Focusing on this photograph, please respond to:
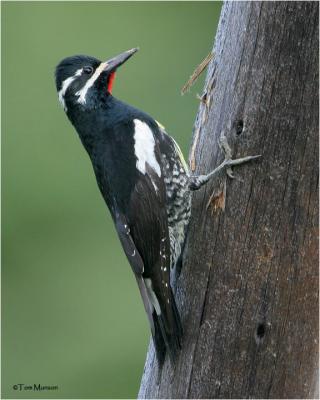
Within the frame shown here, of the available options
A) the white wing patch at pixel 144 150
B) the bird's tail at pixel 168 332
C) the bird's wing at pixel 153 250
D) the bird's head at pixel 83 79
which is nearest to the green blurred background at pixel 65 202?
the bird's head at pixel 83 79

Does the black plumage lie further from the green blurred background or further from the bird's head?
the green blurred background

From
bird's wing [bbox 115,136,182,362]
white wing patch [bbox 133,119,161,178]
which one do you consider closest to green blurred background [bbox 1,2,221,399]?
white wing patch [bbox 133,119,161,178]

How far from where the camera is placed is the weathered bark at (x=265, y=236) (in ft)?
12.5

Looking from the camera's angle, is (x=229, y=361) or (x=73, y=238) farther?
(x=73, y=238)

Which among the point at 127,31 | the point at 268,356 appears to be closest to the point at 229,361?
the point at 268,356

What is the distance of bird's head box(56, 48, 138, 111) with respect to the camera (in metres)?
4.90

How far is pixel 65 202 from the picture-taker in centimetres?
804

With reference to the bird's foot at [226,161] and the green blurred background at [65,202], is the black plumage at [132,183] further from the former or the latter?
the green blurred background at [65,202]

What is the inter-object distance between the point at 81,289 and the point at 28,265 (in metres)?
0.56

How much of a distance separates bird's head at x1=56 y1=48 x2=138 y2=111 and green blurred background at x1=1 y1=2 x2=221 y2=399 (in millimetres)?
2849

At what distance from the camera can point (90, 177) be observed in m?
8.08

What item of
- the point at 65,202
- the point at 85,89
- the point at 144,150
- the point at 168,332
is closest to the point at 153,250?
the point at 168,332

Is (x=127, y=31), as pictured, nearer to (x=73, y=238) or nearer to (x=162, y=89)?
(x=162, y=89)

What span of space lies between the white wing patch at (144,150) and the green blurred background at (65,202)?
320 cm
